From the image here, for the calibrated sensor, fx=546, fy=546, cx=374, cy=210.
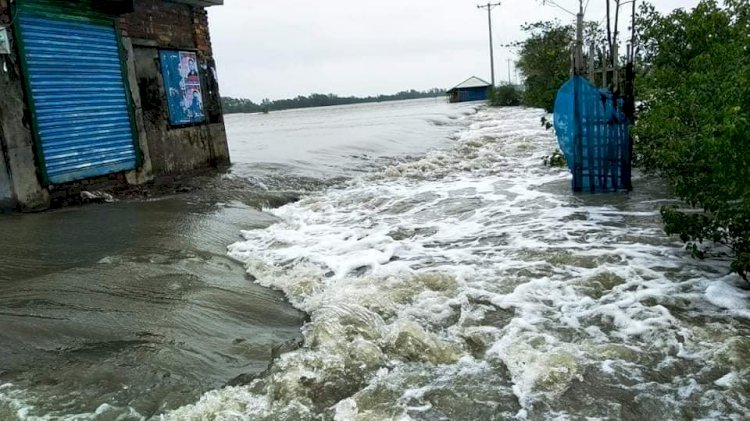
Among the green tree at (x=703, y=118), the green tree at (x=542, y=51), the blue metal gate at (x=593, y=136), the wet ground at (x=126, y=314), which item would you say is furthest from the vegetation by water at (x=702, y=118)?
the green tree at (x=542, y=51)

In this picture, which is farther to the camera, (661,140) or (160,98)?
(160,98)

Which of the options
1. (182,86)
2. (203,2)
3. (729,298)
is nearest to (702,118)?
(729,298)

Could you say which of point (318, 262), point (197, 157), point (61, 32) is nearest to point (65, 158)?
point (61, 32)

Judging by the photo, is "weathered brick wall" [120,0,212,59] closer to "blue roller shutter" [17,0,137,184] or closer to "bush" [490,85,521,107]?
"blue roller shutter" [17,0,137,184]

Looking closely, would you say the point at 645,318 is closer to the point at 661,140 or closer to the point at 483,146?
the point at 661,140

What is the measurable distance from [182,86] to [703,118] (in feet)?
29.1

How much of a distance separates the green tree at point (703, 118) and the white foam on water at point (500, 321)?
392 millimetres

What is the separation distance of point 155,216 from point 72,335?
3644 mm

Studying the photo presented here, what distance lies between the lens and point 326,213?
7.80 metres

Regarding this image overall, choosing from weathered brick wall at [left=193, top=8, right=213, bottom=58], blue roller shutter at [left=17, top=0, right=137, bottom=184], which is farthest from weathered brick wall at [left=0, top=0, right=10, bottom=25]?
weathered brick wall at [left=193, top=8, right=213, bottom=58]

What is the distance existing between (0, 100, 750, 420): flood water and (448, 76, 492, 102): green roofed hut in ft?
201

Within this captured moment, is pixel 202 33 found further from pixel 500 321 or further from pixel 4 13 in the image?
pixel 500 321

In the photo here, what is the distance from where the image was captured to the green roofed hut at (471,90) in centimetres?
6577

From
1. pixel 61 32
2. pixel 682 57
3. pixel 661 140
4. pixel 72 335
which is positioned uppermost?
pixel 61 32
